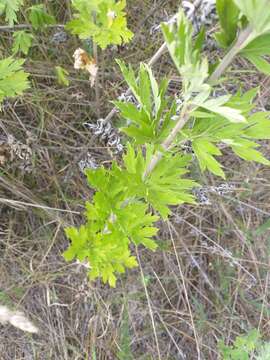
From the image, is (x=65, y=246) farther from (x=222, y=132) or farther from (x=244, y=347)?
(x=222, y=132)

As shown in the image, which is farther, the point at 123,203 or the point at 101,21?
the point at 101,21

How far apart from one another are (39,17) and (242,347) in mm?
1569

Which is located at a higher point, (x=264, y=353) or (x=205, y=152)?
(x=205, y=152)

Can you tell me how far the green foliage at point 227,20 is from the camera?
0.89 m

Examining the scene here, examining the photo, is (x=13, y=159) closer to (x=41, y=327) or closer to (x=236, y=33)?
(x=41, y=327)

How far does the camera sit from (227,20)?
2.99 ft

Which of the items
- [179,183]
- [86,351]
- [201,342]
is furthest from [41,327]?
[179,183]

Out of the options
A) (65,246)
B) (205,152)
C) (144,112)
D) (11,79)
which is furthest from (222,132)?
(65,246)

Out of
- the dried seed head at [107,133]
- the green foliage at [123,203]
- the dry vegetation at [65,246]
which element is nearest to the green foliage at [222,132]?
the green foliage at [123,203]

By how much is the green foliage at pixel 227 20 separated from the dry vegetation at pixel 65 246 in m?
1.06

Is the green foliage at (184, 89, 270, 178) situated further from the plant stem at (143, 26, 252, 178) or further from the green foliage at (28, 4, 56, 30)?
the green foliage at (28, 4, 56, 30)

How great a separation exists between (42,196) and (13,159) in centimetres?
21

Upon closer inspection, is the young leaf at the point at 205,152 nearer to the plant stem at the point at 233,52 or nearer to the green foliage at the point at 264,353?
the plant stem at the point at 233,52

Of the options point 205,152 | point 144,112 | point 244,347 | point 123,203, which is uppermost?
point 144,112
